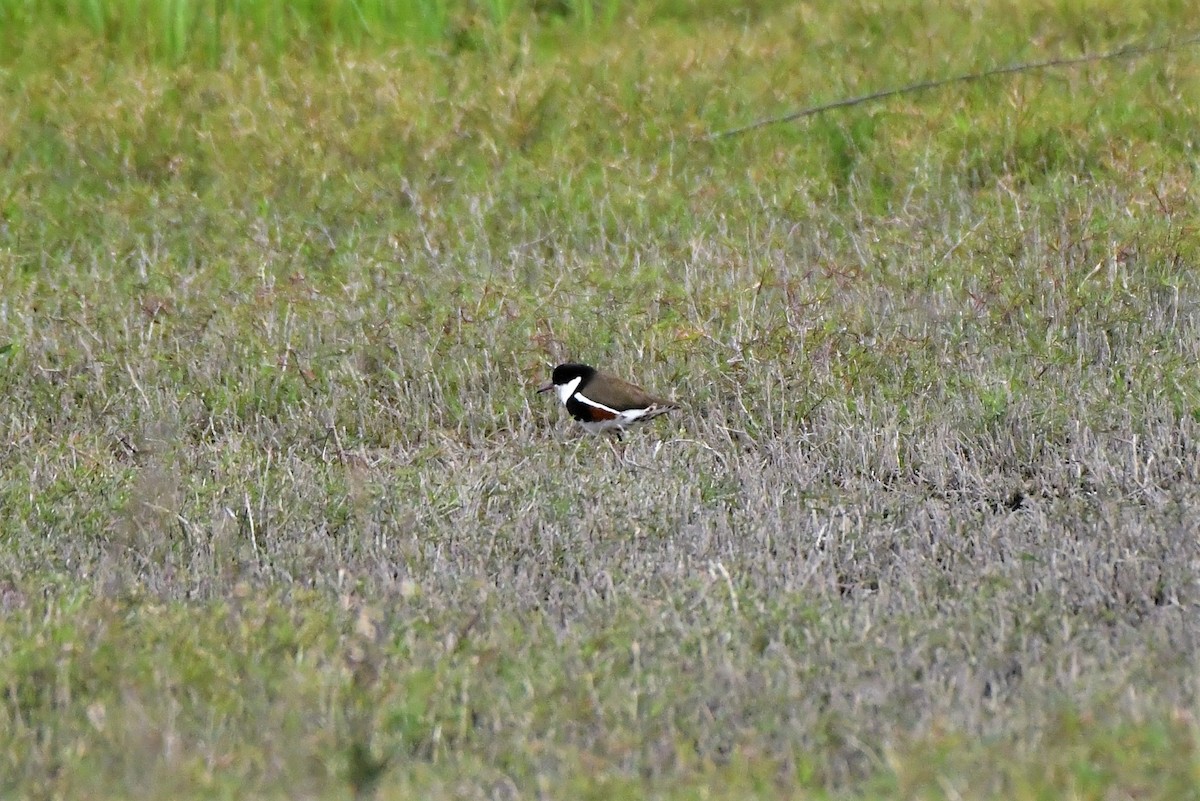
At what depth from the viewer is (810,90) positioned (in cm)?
1071

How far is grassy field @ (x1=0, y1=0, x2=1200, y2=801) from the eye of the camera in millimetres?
4012

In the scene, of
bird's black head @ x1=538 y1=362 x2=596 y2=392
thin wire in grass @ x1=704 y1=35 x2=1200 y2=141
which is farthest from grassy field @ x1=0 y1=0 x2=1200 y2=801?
bird's black head @ x1=538 y1=362 x2=596 y2=392

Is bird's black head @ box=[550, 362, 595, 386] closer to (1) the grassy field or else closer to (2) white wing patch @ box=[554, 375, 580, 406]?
(2) white wing patch @ box=[554, 375, 580, 406]

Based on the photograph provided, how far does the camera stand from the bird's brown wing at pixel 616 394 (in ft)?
22.5

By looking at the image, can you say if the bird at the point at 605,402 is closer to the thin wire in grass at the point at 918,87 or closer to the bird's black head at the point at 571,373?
the bird's black head at the point at 571,373

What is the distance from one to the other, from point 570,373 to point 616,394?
28cm

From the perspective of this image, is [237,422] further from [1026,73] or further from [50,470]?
[1026,73]

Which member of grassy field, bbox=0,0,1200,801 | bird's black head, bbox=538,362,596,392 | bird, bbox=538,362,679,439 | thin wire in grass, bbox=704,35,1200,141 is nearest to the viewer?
grassy field, bbox=0,0,1200,801

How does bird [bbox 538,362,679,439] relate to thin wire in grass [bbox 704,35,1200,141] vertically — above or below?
below

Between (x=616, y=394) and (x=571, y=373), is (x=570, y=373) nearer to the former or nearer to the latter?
(x=571, y=373)

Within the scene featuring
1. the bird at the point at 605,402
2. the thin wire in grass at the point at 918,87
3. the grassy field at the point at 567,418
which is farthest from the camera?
the thin wire in grass at the point at 918,87

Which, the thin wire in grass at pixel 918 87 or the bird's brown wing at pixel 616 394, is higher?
the thin wire in grass at pixel 918 87

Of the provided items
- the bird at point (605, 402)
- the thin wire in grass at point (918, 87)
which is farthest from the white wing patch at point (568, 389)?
the thin wire in grass at point (918, 87)

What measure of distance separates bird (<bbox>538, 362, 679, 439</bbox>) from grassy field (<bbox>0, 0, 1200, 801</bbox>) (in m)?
0.13
